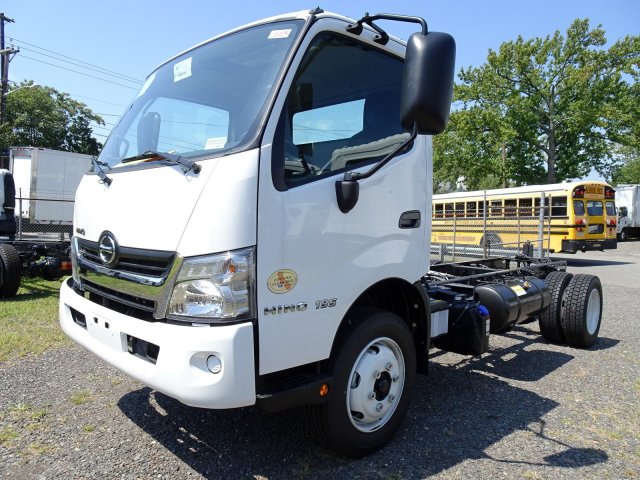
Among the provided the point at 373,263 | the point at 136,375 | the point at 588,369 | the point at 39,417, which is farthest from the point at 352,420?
the point at 588,369

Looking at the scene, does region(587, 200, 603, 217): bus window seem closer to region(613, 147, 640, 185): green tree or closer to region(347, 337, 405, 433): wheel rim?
region(347, 337, 405, 433): wheel rim

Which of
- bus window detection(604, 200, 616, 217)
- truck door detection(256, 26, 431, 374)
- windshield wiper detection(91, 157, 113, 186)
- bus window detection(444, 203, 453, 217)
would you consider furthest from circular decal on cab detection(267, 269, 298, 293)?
bus window detection(444, 203, 453, 217)

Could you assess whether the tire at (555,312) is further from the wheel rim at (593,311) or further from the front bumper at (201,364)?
the front bumper at (201,364)

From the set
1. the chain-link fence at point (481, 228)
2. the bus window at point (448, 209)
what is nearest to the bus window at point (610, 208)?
the chain-link fence at point (481, 228)

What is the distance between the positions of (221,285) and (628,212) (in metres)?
33.8

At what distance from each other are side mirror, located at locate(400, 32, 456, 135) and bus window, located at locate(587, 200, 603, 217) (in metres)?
16.9

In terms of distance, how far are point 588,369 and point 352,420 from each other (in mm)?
3276

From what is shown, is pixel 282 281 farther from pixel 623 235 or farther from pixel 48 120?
pixel 48 120

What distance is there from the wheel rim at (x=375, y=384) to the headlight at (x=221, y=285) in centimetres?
89

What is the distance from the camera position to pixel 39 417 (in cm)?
348

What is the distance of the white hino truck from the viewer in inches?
88.0

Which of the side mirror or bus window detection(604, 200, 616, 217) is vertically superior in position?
bus window detection(604, 200, 616, 217)

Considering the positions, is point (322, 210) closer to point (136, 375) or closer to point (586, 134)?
point (136, 375)

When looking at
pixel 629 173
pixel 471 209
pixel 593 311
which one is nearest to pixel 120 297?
pixel 593 311
